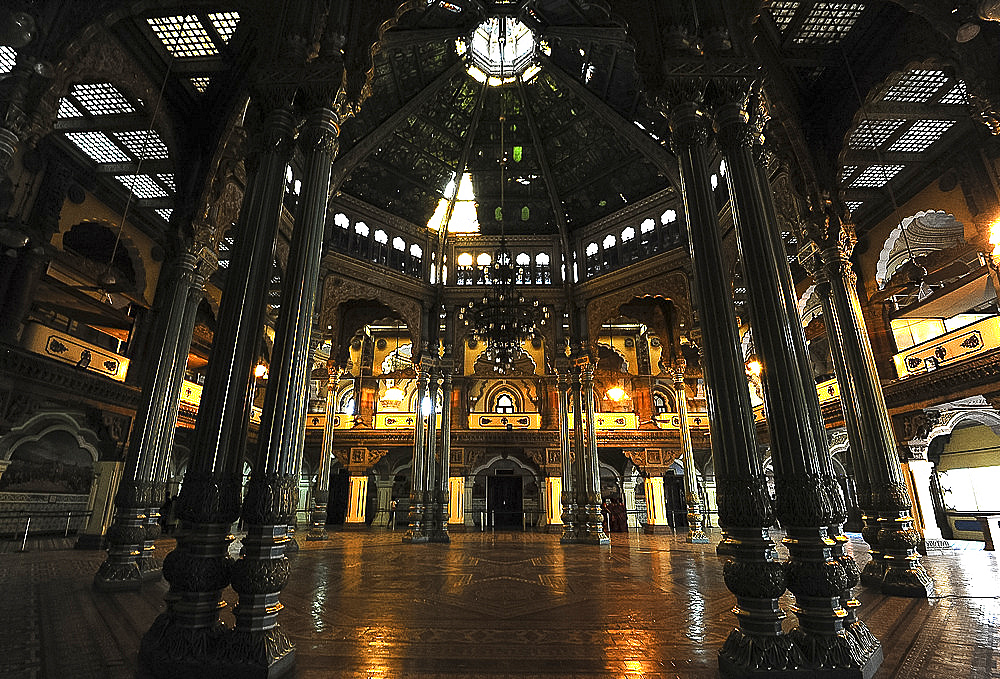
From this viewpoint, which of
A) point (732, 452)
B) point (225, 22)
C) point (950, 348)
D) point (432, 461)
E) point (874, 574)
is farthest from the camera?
point (432, 461)

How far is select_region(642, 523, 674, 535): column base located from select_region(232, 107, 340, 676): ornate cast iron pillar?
18.5 metres

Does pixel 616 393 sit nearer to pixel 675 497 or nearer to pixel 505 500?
pixel 675 497

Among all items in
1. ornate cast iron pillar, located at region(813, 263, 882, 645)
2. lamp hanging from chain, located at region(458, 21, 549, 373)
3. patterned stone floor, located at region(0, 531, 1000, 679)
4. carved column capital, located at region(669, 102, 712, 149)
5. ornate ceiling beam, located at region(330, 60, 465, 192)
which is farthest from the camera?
ornate ceiling beam, located at region(330, 60, 465, 192)

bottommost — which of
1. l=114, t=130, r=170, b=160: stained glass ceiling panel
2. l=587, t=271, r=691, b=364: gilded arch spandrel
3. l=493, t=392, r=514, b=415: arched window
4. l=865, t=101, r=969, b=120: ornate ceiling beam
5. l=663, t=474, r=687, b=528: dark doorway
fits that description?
l=663, t=474, r=687, b=528: dark doorway

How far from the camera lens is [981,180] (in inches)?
419

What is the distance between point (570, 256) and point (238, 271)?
14382 mm

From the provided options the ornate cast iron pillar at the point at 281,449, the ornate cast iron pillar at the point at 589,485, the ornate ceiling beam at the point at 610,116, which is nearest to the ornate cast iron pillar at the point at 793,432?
the ornate cast iron pillar at the point at 281,449

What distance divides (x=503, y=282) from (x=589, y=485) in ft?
23.0

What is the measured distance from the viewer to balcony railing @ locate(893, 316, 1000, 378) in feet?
36.7

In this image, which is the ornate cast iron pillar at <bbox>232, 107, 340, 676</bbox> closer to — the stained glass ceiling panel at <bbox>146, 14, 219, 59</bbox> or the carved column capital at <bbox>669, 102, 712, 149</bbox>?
the carved column capital at <bbox>669, 102, 712, 149</bbox>

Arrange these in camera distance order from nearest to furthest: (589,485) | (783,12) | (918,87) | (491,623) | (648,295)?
(491,623), (783,12), (918,87), (589,485), (648,295)

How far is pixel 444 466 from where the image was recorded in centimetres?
1539

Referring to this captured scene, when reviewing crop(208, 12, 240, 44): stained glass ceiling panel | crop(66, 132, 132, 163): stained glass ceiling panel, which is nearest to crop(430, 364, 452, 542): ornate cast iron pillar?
crop(208, 12, 240, 44): stained glass ceiling panel

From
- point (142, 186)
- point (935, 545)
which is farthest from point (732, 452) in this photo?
point (142, 186)
